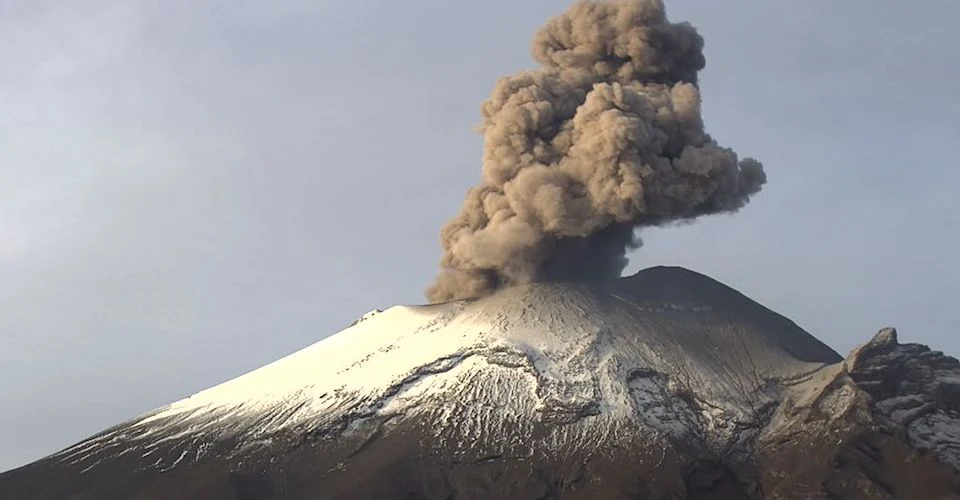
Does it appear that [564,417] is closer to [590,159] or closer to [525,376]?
[525,376]

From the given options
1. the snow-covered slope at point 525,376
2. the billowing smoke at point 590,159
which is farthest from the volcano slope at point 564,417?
the billowing smoke at point 590,159

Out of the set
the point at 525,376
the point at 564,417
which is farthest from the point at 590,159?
the point at 564,417

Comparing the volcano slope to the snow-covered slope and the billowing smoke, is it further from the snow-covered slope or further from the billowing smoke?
the billowing smoke

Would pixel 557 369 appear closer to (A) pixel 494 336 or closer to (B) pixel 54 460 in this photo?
(A) pixel 494 336

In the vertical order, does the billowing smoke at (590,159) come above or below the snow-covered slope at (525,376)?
above

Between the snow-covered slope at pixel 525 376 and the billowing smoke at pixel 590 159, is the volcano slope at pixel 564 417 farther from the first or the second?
the billowing smoke at pixel 590 159
